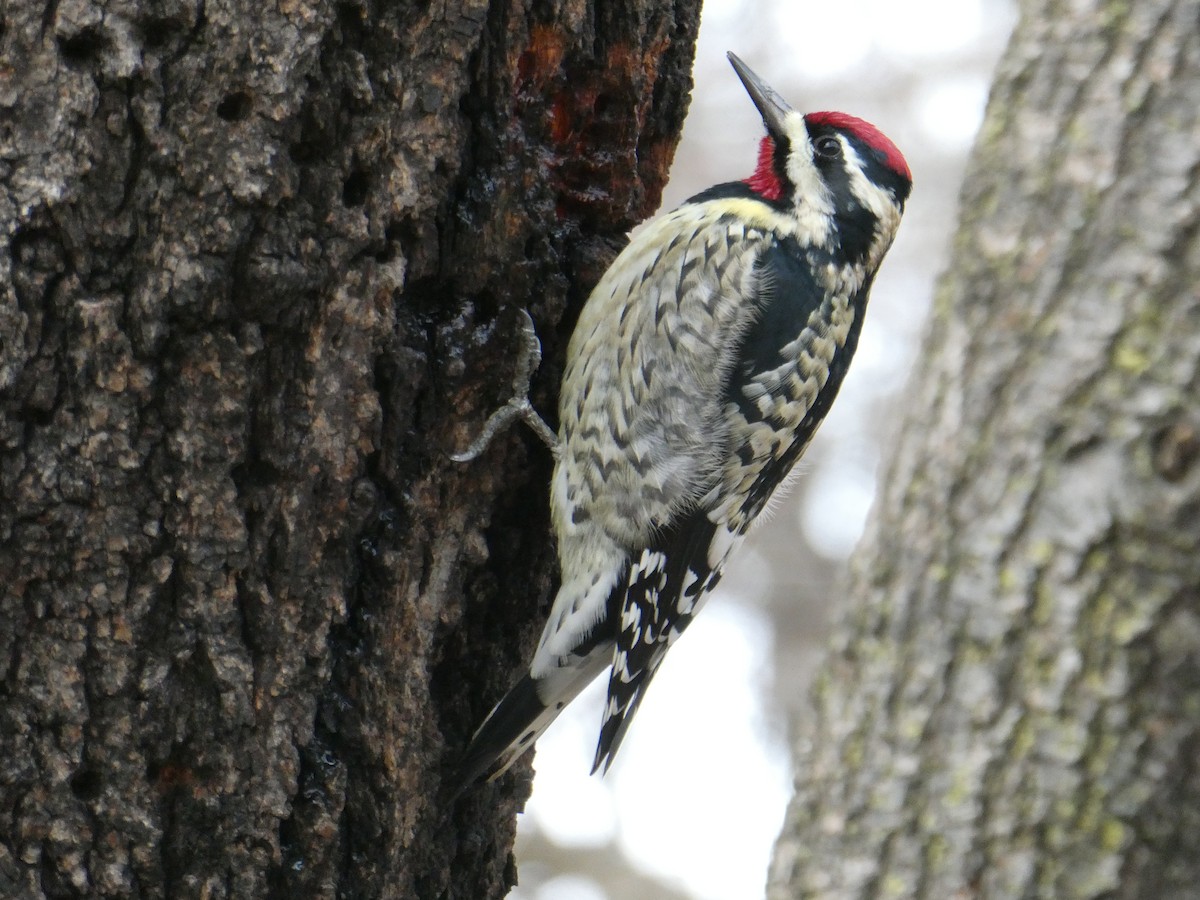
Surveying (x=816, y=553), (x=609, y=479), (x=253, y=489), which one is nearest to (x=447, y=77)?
(x=253, y=489)

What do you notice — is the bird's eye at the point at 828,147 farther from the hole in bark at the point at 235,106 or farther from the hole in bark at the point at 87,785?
the hole in bark at the point at 87,785

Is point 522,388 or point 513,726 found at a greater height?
Result: point 522,388

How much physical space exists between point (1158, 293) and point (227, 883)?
1.76 m

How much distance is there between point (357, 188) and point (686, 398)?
1.10 meters

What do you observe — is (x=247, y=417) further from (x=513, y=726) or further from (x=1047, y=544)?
(x=1047, y=544)

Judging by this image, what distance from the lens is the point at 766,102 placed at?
3.47 meters

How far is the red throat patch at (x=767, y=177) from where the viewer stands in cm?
334

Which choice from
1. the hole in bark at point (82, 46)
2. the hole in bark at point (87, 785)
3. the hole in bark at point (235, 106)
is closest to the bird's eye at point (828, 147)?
the hole in bark at point (235, 106)

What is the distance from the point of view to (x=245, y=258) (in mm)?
1938

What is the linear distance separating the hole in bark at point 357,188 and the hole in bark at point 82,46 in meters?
0.40

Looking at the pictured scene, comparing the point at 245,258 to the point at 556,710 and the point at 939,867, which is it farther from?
the point at 939,867

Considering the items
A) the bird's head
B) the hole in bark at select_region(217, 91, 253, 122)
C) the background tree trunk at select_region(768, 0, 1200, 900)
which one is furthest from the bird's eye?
the hole in bark at select_region(217, 91, 253, 122)

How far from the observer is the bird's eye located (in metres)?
3.36

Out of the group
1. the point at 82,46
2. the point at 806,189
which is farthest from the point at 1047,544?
the point at 82,46
